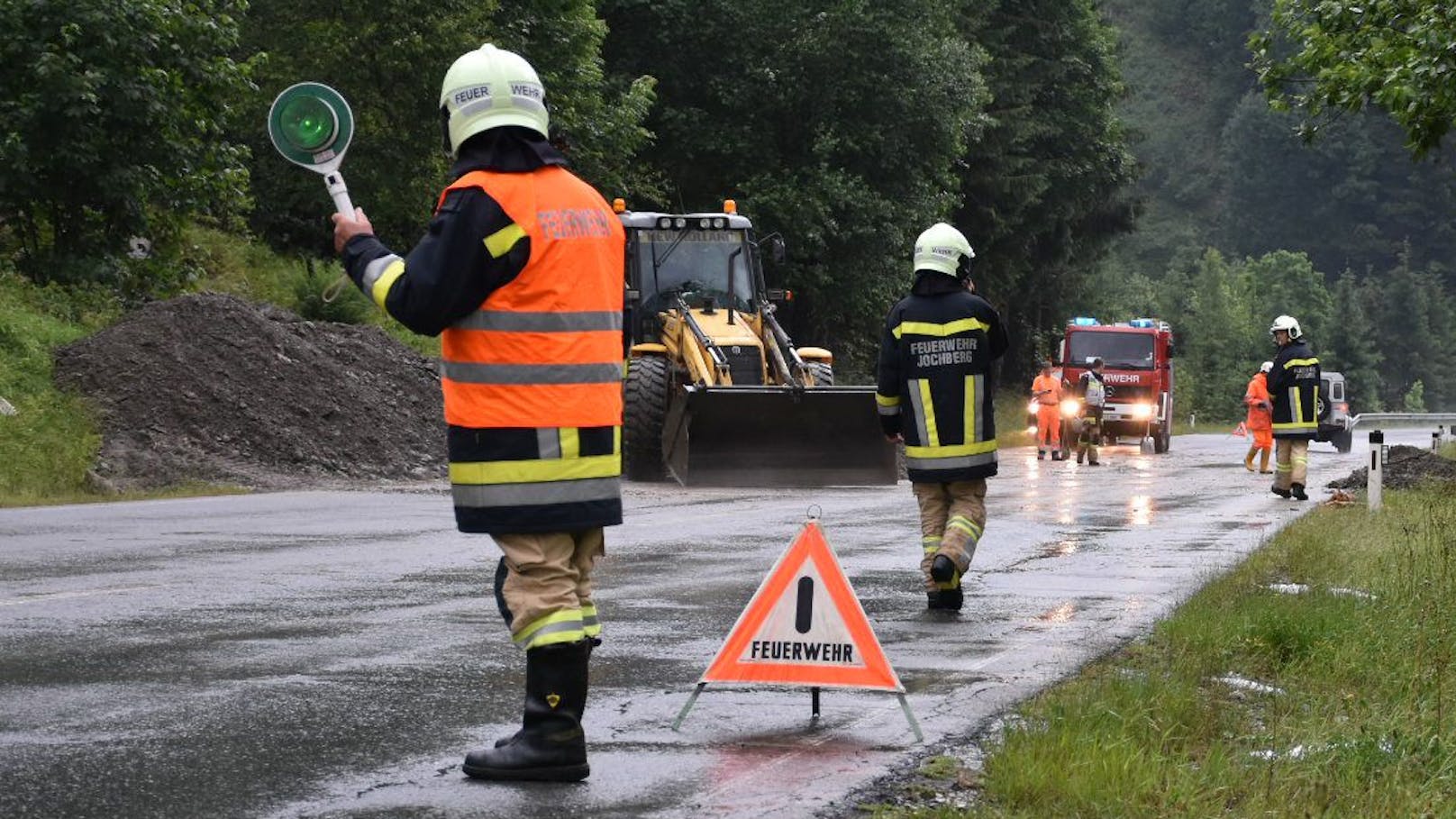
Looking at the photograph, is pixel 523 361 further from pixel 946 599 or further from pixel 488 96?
pixel 946 599

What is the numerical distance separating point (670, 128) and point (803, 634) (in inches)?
1520

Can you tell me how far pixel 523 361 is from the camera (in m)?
6.13

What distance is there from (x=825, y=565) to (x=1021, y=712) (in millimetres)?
863

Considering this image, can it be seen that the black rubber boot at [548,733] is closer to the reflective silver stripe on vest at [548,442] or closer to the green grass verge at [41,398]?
the reflective silver stripe on vest at [548,442]

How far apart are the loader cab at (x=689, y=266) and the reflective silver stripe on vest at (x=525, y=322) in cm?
1941

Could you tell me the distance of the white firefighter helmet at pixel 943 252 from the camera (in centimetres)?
1133

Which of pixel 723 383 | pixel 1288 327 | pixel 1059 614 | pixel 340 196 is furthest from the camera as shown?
pixel 723 383

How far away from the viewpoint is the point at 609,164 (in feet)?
136

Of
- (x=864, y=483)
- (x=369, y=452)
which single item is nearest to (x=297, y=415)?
(x=369, y=452)

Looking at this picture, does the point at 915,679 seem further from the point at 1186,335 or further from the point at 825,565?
the point at 1186,335

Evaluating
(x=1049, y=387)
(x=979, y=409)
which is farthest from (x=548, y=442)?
(x=1049, y=387)

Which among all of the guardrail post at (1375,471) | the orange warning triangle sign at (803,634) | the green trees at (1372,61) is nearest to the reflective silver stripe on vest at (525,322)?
the orange warning triangle sign at (803,634)

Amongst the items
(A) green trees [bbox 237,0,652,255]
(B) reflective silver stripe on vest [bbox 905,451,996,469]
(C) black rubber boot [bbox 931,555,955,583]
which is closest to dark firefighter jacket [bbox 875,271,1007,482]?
(B) reflective silver stripe on vest [bbox 905,451,996,469]

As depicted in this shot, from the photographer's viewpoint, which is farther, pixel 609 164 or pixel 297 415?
pixel 609 164
